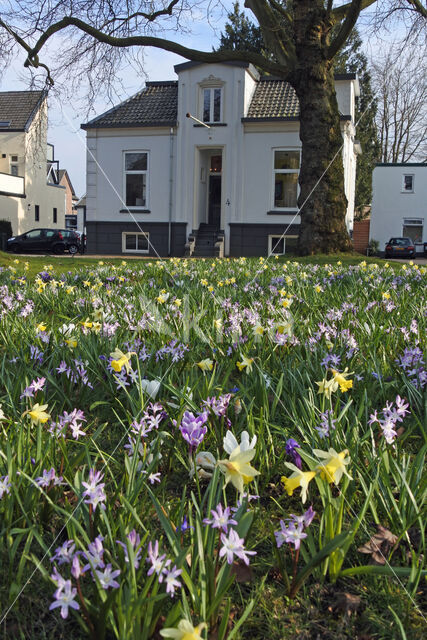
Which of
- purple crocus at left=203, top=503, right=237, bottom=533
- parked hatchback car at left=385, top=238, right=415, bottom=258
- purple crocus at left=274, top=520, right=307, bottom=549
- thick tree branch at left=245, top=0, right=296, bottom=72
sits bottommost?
purple crocus at left=274, top=520, right=307, bottom=549

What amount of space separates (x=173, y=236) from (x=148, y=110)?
19.0 feet

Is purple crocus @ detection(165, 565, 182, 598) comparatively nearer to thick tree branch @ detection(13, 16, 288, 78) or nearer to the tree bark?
the tree bark

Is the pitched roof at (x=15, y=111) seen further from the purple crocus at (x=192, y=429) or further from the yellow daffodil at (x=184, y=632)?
the yellow daffodil at (x=184, y=632)

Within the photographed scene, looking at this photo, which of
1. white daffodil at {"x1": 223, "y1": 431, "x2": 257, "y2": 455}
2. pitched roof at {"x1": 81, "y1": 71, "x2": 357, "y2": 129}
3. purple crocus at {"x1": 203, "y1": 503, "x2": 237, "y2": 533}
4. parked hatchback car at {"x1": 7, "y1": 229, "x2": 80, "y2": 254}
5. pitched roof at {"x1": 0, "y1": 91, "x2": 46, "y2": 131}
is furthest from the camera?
pitched roof at {"x1": 0, "y1": 91, "x2": 46, "y2": 131}

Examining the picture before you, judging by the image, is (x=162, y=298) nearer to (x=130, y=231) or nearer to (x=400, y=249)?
(x=130, y=231)

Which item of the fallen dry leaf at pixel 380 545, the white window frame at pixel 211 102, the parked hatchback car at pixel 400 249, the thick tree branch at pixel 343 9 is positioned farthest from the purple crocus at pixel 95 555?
the parked hatchback car at pixel 400 249

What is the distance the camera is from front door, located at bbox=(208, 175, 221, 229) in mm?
26016

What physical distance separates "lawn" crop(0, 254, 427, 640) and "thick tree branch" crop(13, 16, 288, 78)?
13006mm

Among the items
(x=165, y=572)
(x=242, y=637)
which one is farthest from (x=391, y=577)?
(x=165, y=572)

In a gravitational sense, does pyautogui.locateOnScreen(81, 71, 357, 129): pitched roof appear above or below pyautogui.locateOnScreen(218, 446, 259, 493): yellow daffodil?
above

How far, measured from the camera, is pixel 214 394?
1978 millimetres

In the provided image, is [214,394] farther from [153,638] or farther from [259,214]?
[259,214]

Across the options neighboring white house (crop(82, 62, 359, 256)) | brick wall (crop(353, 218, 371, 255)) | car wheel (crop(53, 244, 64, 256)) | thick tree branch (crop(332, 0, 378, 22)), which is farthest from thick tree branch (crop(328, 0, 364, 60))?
brick wall (crop(353, 218, 371, 255))

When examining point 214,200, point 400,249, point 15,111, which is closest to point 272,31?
point 214,200
